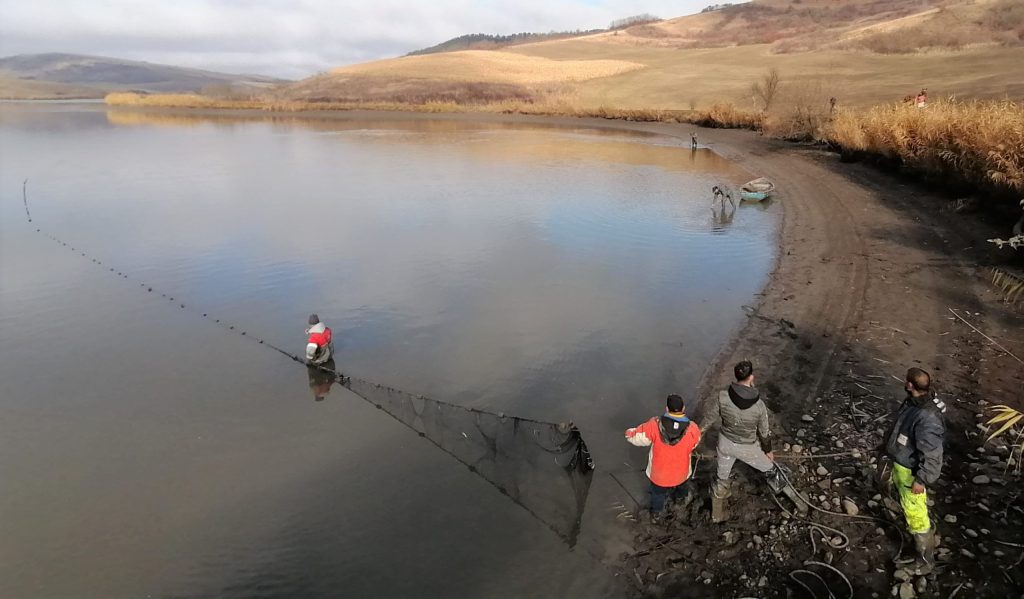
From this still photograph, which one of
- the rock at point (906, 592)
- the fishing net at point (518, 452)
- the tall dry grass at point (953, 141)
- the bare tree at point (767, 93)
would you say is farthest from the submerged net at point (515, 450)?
the bare tree at point (767, 93)

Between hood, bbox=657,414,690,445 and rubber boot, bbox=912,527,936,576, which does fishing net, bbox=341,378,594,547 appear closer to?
hood, bbox=657,414,690,445

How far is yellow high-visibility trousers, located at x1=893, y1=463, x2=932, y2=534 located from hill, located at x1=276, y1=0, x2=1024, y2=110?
135 ft

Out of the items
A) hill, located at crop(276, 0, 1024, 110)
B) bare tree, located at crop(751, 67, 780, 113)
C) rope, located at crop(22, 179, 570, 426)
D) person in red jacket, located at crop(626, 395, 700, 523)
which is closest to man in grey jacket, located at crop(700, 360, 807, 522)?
person in red jacket, located at crop(626, 395, 700, 523)

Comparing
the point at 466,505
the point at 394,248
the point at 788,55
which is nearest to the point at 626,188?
the point at 394,248

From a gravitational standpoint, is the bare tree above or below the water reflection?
above

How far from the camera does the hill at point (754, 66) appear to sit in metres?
54.2

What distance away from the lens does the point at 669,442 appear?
20.6 feet

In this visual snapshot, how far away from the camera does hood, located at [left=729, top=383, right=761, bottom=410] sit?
6.07 metres

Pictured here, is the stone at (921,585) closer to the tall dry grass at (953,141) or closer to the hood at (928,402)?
the hood at (928,402)

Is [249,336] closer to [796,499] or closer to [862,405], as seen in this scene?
[796,499]

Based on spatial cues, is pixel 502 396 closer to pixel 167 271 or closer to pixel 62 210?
pixel 167 271

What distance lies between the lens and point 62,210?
2384 cm

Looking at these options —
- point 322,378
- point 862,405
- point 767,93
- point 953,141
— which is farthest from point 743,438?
point 767,93

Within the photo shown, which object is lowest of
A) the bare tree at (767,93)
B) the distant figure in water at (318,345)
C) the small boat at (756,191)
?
the distant figure in water at (318,345)
